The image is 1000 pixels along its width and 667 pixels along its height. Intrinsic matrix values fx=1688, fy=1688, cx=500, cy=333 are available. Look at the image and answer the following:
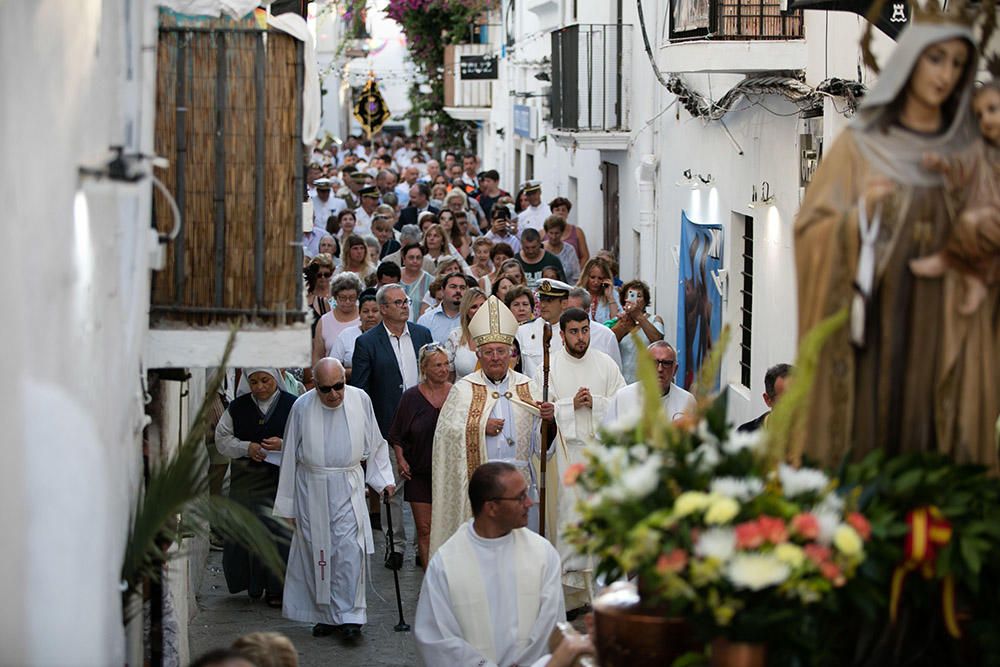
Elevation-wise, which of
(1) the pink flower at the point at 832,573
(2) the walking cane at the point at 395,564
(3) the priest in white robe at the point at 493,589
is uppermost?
(1) the pink flower at the point at 832,573

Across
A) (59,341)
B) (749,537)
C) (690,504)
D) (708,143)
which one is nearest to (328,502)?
(59,341)

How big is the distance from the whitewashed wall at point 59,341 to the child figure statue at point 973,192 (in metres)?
2.37

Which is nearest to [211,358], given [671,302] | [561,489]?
[561,489]

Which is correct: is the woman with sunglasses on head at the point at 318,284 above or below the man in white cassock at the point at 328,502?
above

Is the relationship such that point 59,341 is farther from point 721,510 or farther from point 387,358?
point 387,358

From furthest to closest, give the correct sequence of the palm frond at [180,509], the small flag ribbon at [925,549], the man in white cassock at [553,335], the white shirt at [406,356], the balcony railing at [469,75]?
the balcony railing at [469,75]
the white shirt at [406,356]
the man in white cassock at [553,335]
the palm frond at [180,509]
the small flag ribbon at [925,549]

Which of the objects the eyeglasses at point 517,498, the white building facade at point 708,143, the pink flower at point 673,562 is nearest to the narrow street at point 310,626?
the eyeglasses at point 517,498

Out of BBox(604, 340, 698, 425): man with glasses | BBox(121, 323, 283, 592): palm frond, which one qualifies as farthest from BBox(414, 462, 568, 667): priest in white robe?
BBox(604, 340, 698, 425): man with glasses

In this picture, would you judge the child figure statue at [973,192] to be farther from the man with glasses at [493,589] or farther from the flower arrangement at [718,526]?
the man with glasses at [493,589]

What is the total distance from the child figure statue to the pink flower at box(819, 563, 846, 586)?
2.93ft

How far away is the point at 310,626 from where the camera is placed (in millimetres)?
10609

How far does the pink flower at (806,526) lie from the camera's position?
4160 mm

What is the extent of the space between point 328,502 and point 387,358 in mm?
2020

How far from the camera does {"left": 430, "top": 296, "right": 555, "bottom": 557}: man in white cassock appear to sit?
9969 mm
